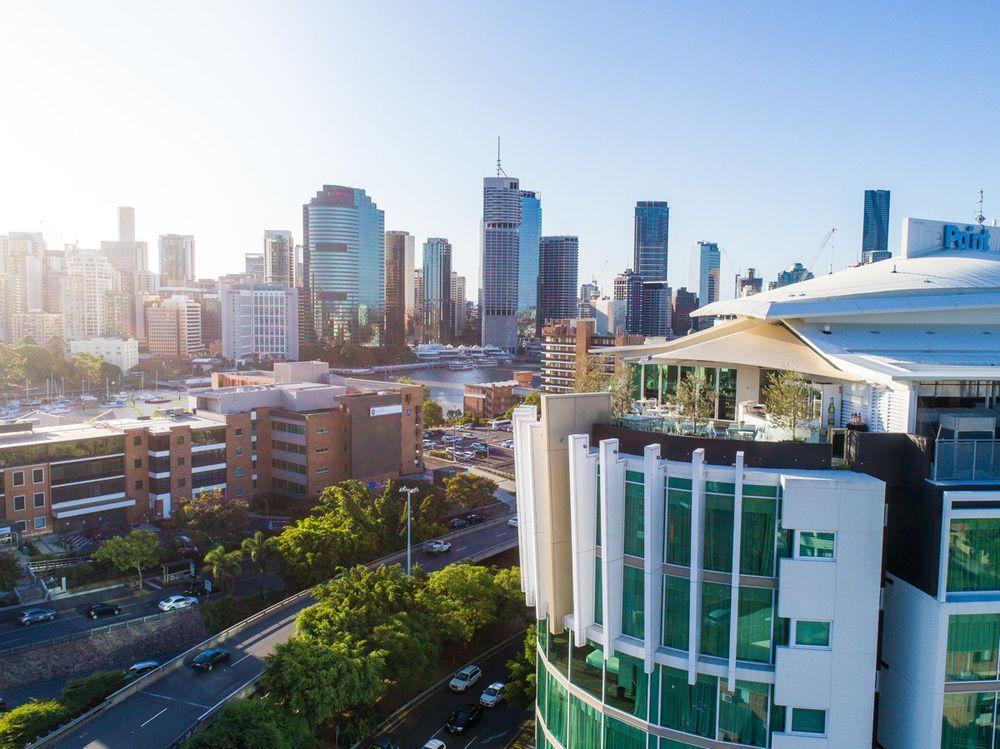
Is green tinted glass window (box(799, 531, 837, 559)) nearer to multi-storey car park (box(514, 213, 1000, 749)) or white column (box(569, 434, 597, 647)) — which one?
multi-storey car park (box(514, 213, 1000, 749))

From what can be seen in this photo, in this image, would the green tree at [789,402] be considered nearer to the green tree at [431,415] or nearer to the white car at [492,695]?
the white car at [492,695]

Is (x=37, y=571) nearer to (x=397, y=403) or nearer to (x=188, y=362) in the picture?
(x=397, y=403)

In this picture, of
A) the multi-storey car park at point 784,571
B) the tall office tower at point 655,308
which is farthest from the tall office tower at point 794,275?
the multi-storey car park at point 784,571

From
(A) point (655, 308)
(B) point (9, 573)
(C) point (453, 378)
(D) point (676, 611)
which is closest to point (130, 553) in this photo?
(B) point (9, 573)

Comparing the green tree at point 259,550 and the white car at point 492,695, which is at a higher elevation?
the green tree at point 259,550

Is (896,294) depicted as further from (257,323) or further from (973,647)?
(257,323)

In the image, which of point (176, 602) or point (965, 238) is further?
point (176, 602)

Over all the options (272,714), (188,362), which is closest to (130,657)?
(272,714)
